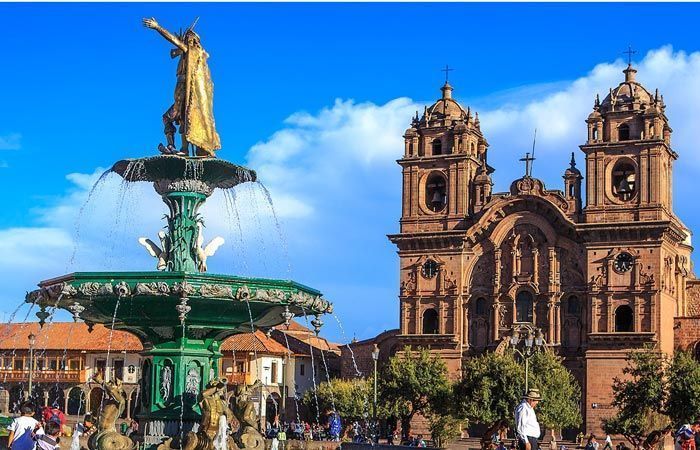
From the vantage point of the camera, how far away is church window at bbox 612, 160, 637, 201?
60069mm

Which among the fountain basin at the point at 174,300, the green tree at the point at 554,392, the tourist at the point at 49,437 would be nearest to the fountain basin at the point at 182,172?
the fountain basin at the point at 174,300

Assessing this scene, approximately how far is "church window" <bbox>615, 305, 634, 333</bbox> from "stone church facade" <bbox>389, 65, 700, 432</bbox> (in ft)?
0.18

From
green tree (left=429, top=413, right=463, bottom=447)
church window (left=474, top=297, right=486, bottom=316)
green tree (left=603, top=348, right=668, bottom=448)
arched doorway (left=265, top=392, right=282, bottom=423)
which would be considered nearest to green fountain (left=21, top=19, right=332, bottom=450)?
green tree (left=429, top=413, right=463, bottom=447)

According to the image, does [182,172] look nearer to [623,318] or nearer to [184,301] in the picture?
[184,301]

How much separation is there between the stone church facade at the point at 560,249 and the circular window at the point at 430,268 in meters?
0.08

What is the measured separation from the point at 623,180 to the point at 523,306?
789cm

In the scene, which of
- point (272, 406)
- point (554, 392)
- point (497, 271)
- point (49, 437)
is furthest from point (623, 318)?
point (49, 437)

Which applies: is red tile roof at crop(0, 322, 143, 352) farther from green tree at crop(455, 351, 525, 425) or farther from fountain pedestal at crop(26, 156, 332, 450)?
fountain pedestal at crop(26, 156, 332, 450)

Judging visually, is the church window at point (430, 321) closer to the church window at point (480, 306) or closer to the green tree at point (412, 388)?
the church window at point (480, 306)

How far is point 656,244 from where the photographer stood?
58.0m

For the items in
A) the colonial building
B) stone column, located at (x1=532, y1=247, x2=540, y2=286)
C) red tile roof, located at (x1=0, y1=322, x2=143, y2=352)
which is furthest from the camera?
red tile roof, located at (x1=0, y1=322, x2=143, y2=352)

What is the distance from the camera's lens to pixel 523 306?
2434 inches

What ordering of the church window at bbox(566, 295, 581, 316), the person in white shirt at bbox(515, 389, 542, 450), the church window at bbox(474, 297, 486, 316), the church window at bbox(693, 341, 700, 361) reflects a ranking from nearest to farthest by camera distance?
the person in white shirt at bbox(515, 389, 542, 450)
the church window at bbox(693, 341, 700, 361)
the church window at bbox(566, 295, 581, 316)
the church window at bbox(474, 297, 486, 316)

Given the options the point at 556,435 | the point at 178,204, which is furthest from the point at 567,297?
the point at 178,204
